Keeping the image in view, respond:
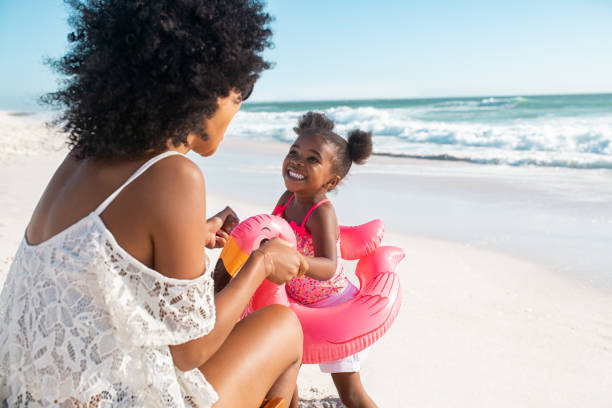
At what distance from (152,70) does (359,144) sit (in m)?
1.49

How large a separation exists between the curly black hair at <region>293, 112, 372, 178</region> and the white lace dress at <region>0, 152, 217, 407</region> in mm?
1389

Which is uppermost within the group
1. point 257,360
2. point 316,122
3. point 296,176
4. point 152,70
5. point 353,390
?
point 152,70

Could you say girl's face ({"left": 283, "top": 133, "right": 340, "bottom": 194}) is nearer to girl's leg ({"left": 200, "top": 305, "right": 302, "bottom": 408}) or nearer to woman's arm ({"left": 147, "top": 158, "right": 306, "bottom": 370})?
girl's leg ({"left": 200, "top": 305, "right": 302, "bottom": 408})

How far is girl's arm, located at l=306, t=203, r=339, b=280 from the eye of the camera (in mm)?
2248

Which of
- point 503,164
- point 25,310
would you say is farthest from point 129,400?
point 503,164

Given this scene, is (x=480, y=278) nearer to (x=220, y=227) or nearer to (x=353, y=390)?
(x=353, y=390)

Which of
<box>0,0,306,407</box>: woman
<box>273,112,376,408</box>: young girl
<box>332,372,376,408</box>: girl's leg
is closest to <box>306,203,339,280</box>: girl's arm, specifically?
<box>273,112,376,408</box>: young girl

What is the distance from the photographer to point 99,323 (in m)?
1.26

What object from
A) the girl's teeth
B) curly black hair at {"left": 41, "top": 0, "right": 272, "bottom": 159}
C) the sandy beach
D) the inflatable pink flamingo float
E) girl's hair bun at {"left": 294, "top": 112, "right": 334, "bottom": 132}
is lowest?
the sandy beach

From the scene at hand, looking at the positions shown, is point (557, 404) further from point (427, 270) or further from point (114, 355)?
point (114, 355)

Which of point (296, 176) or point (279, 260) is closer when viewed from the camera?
point (279, 260)

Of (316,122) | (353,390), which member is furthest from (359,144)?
(353,390)

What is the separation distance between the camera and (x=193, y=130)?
4.65ft

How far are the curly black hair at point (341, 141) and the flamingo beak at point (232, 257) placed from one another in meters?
0.69
